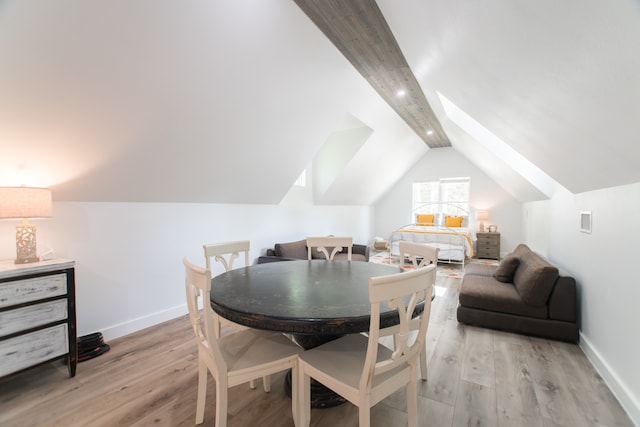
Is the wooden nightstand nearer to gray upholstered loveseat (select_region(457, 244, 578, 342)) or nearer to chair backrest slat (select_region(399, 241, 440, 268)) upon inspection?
gray upholstered loveseat (select_region(457, 244, 578, 342))

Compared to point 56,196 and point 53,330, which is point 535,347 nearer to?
point 53,330

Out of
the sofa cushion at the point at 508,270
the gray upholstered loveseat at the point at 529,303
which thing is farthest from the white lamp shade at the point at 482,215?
the gray upholstered loveseat at the point at 529,303

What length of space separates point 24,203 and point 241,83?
5.70ft

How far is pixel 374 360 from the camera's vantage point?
Answer: 1188 millimetres

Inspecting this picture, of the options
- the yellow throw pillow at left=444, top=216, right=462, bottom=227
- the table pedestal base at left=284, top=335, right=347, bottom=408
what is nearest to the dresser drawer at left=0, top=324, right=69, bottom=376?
the table pedestal base at left=284, top=335, right=347, bottom=408

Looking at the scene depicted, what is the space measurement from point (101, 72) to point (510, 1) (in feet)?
7.15

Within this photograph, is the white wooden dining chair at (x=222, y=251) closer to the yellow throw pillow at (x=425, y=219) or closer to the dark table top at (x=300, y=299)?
the dark table top at (x=300, y=299)

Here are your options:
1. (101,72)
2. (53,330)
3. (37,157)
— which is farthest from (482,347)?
(37,157)

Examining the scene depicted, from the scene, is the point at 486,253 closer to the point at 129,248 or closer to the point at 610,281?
the point at 610,281

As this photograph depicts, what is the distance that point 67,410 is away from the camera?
1746 millimetres

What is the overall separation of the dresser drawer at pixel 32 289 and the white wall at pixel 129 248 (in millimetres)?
500

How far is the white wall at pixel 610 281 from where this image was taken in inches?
68.6

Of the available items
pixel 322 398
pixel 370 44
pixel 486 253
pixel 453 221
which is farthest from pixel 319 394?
pixel 453 221

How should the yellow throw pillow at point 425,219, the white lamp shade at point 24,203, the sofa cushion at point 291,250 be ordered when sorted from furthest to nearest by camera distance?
the yellow throw pillow at point 425,219
the sofa cushion at point 291,250
the white lamp shade at point 24,203
